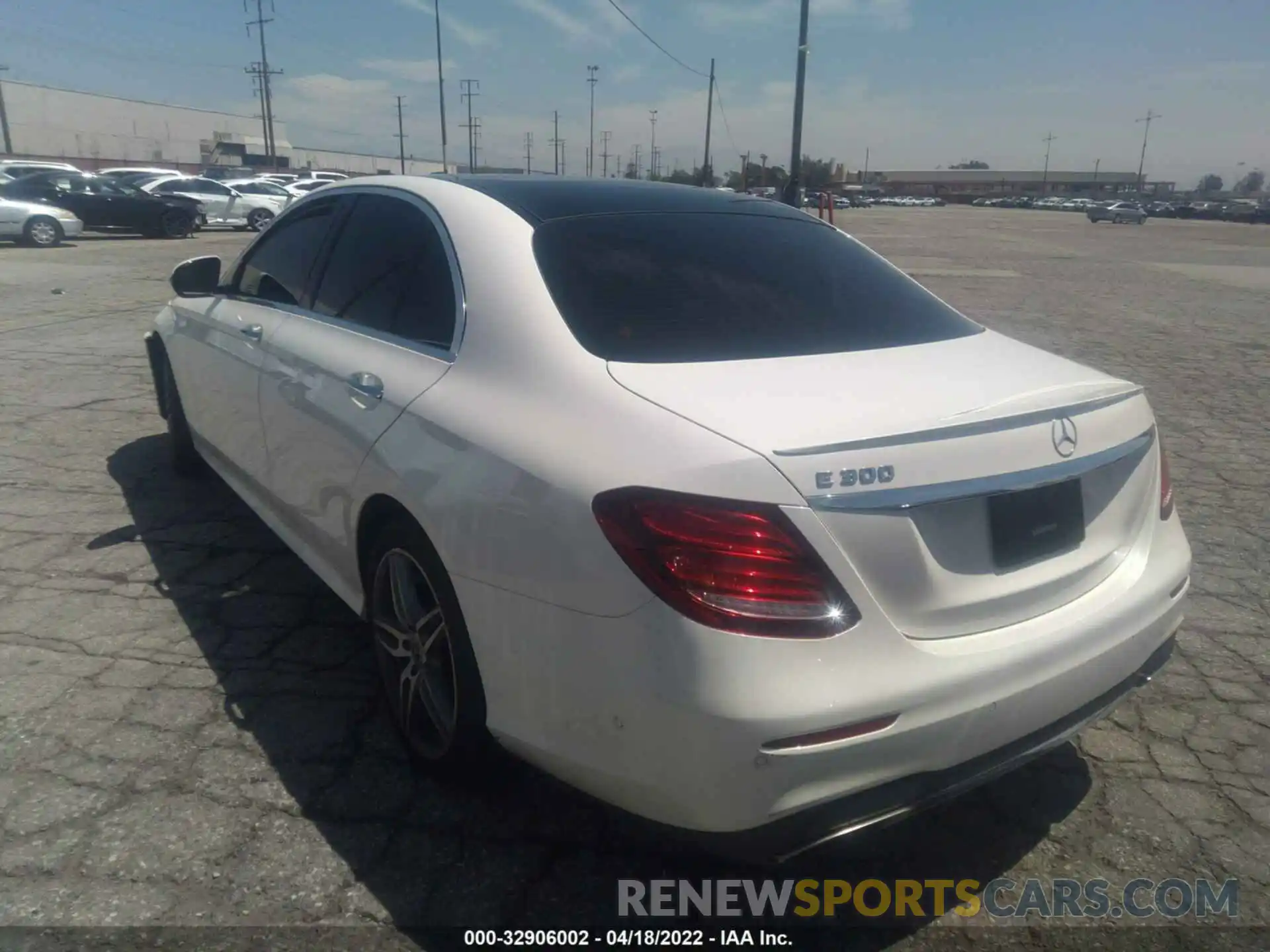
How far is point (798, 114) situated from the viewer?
20797 mm

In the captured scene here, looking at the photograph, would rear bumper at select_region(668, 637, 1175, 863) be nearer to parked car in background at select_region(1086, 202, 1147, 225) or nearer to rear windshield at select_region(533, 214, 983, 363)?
rear windshield at select_region(533, 214, 983, 363)

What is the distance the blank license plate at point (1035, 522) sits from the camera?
2084 mm

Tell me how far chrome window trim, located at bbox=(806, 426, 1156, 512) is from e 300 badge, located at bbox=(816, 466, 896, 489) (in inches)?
0.7

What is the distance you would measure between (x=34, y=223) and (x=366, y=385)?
21.7 metres

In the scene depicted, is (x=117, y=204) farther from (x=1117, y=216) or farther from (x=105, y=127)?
(x=105, y=127)

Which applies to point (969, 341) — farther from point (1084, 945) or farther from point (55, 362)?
point (55, 362)

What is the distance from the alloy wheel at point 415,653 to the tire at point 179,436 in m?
2.68

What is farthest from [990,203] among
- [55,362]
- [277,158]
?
[55,362]

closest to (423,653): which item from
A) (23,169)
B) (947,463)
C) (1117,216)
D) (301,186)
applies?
(947,463)

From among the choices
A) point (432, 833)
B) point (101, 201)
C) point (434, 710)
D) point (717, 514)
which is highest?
point (101, 201)

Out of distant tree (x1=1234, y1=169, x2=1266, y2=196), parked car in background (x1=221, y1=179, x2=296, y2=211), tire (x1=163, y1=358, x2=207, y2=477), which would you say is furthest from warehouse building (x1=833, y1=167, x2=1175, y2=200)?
tire (x1=163, y1=358, x2=207, y2=477)

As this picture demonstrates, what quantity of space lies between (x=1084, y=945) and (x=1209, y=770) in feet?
3.16

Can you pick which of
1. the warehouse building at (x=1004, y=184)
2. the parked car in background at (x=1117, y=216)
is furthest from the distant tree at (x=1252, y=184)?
the parked car in background at (x=1117, y=216)

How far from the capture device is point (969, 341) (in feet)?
9.20
